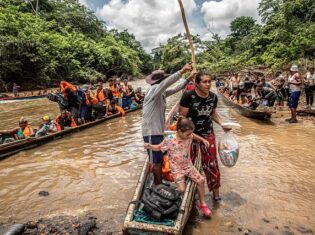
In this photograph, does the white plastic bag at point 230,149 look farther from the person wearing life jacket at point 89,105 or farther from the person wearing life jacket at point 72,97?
the person wearing life jacket at point 89,105

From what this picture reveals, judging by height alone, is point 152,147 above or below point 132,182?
above

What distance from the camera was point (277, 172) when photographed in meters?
5.40

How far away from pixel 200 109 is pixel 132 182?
90.3 inches

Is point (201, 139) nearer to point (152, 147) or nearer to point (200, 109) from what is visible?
point (200, 109)

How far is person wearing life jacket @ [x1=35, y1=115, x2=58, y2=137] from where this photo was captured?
7892mm

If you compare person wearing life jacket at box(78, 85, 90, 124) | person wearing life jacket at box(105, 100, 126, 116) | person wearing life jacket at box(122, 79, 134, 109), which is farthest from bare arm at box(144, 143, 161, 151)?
person wearing life jacket at box(122, 79, 134, 109)

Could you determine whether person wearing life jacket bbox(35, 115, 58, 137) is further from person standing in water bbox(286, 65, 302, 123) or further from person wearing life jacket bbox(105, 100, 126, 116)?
person standing in water bbox(286, 65, 302, 123)

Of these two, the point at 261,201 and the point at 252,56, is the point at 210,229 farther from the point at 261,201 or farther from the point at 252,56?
the point at 252,56

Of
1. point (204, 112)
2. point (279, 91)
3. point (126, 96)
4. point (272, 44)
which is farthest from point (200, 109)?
point (272, 44)

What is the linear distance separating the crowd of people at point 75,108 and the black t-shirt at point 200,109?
556 cm

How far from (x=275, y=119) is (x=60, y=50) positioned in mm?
27300

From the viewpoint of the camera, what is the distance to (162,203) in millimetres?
3062

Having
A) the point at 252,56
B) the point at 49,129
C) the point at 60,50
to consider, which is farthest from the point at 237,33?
the point at 49,129

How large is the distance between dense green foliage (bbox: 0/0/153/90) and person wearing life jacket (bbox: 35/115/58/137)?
58.0ft
